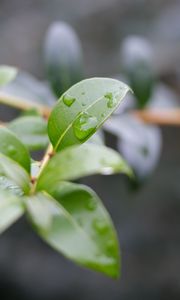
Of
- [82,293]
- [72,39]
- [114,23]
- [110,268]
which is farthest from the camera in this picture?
[114,23]

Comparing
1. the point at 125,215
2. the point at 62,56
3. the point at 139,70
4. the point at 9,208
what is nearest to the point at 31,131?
the point at 9,208

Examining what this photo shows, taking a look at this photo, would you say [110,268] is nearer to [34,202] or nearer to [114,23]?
[34,202]

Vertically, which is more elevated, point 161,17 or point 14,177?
point 14,177

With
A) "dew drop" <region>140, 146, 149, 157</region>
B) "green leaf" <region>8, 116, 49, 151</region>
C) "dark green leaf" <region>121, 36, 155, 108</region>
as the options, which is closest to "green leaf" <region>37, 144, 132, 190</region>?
"green leaf" <region>8, 116, 49, 151</region>

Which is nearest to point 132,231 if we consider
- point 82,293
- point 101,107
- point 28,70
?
point 82,293

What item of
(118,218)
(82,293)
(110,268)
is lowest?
(82,293)

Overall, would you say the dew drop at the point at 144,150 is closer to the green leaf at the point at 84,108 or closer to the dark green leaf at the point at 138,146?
the dark green leaf at the point at 138,146
